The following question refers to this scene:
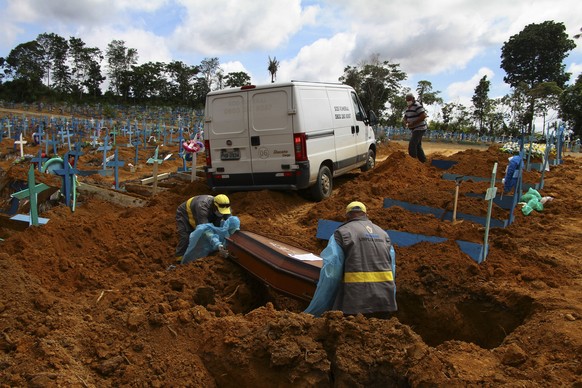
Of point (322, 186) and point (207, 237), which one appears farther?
point (322, 186)

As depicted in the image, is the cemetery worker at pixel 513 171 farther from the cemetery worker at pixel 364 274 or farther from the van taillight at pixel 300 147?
the cemetery worker at pixel 364 274

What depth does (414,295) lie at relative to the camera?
186 inches

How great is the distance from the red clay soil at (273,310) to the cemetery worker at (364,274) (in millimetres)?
496

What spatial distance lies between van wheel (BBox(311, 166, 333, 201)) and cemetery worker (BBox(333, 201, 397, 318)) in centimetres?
501

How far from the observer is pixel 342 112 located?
380 inches

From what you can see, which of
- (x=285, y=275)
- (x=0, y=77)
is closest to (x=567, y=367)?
(x=285, y=275)

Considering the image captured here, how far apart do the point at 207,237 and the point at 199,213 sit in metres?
0.37

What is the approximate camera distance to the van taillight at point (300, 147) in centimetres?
790

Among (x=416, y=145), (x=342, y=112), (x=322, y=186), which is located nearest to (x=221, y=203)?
(x=322, y=186)

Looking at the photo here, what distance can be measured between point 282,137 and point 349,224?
14.5ft

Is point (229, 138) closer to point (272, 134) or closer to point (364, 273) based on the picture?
point (272, 134)

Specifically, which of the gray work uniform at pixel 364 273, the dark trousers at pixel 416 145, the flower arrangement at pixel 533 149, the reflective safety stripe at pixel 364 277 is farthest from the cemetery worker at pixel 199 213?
the flower arrangement at pixel 533 149

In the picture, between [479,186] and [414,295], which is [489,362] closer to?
[414,295]

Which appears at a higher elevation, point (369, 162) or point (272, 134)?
point (272, 134)
